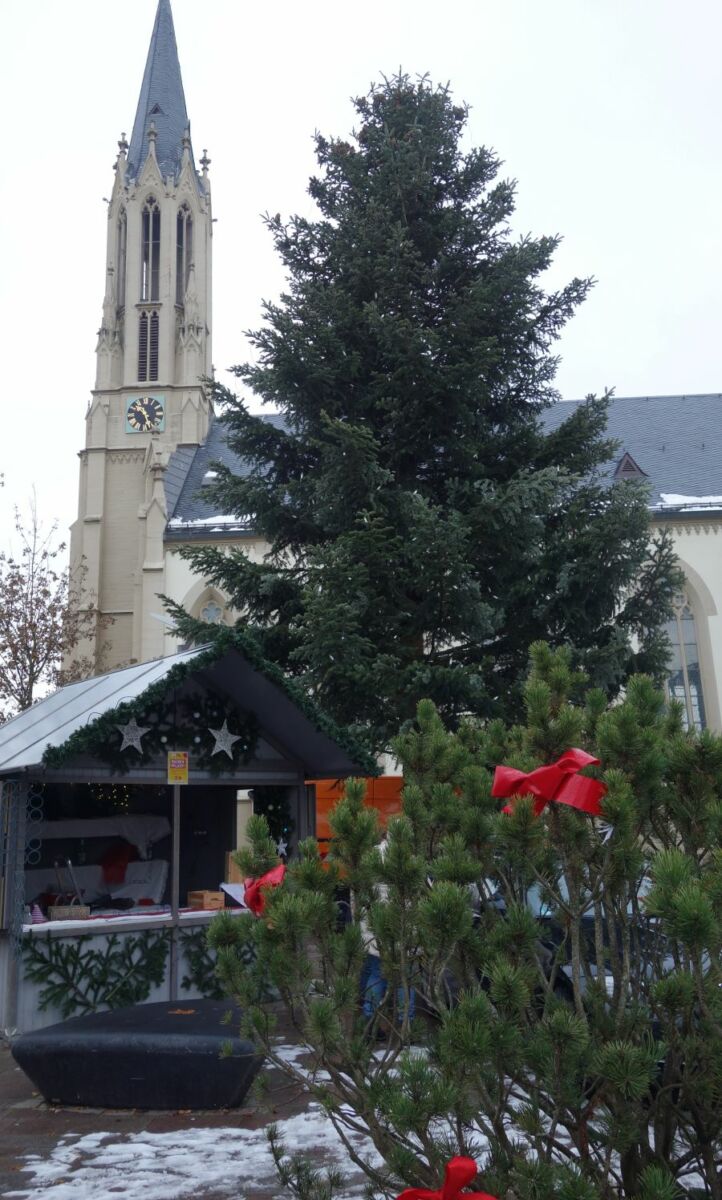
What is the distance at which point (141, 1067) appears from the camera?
600 cm

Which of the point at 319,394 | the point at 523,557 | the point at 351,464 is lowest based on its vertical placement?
the point at 523,557

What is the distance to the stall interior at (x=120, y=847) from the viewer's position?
10266mm

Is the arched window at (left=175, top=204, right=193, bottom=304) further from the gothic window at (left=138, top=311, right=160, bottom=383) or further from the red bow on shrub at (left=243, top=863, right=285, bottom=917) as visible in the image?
the red bow on shrub at (left=243, top=863, right=285, bottom=917)

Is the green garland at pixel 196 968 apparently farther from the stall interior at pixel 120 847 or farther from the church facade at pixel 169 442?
the church facade at pixel 169 442

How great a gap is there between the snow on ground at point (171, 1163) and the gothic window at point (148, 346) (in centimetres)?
3750

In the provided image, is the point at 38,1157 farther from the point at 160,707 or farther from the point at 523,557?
the point at 523,557

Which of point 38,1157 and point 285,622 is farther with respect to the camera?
point 285,622

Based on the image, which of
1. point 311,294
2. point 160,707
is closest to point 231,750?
point 160,707

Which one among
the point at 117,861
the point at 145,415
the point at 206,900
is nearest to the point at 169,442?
the point at 145,415

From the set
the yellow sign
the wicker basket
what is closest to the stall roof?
the yellow sign

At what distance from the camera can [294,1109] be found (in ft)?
19.9

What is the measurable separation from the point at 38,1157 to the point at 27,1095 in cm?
156

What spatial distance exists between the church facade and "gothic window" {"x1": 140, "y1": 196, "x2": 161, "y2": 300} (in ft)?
0.19

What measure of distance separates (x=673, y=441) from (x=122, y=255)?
24079 millimetres
